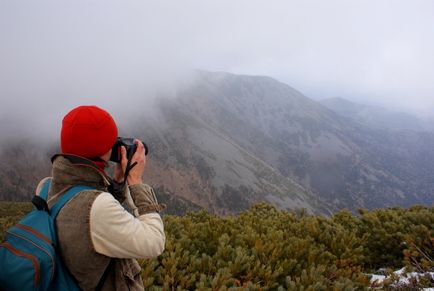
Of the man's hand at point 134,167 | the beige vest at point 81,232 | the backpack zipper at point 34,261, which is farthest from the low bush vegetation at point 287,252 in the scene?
the backpack zipper at point 34,261

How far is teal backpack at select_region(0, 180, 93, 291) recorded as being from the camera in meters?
2.28

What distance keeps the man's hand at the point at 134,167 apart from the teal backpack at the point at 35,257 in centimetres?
56

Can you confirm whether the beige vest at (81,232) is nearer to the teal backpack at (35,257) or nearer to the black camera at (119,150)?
the teal backpack at (35,257)

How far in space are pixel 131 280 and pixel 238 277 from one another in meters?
2.22

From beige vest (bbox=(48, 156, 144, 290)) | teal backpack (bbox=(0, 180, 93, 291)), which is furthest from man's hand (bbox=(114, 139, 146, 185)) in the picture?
teal backpack (bbox=(0, 180, 93, 291))

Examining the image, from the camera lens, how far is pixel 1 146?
186 meters

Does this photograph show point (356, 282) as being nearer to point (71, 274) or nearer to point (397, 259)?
point (397, 259)

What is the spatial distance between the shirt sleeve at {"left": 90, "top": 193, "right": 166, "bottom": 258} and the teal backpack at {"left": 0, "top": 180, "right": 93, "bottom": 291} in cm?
27

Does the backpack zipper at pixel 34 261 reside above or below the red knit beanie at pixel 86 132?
below

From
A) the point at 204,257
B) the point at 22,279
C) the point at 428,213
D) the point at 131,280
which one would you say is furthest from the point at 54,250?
the point at 428,213

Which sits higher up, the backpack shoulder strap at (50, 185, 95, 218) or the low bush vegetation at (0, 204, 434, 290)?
the backpack shoulder strap at (50, 185, 95, 218)

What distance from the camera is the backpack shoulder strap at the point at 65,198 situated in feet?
8.58

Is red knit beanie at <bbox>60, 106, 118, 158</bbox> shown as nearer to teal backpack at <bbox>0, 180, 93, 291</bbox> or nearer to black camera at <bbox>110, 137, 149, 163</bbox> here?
black camera at <bbox>110, 137, 149, 163</bbox>

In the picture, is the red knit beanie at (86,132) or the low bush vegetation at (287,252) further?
the low bush vegetation at (287,252)
